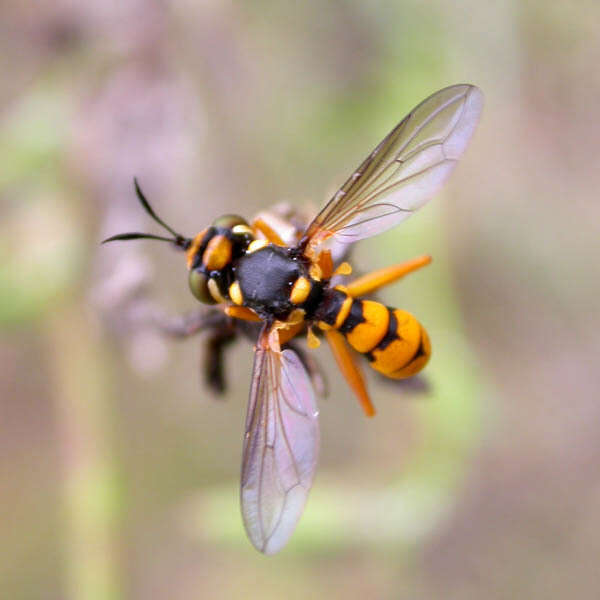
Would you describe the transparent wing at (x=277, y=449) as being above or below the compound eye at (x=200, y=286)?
below

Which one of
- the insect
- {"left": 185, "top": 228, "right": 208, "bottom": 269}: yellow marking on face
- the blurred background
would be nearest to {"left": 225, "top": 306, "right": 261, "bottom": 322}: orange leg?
the insect

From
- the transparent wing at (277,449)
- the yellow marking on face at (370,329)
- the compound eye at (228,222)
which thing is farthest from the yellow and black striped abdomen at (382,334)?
the compound eye at (228,222)

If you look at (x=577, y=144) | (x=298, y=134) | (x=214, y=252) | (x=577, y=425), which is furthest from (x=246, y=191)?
(x=214, y=252)

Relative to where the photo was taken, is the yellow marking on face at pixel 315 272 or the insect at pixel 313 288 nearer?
the insect at pixel 313 288

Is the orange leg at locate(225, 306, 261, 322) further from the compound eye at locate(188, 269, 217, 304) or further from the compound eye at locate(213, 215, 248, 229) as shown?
the compound eye at locate(213, 215, 248, 229)

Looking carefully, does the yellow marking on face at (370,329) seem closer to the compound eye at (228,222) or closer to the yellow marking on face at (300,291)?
the yellow marking on face at (300,291)

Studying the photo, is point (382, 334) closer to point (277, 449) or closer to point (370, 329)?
point (370, 329)
